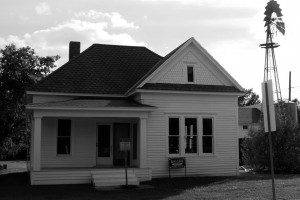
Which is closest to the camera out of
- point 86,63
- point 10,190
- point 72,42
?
point 10,190

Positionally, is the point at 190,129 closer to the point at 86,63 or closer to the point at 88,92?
the point at 88,92

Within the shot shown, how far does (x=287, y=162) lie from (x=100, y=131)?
1036 cm

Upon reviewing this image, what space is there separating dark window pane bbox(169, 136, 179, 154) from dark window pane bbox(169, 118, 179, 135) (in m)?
0.24

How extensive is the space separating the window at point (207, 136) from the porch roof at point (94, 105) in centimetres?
340

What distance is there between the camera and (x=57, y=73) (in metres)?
21.9

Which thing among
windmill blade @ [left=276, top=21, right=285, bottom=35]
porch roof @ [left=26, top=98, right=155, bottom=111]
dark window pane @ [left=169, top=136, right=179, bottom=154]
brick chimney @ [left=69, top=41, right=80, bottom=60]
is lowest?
dark window pane @ [left=169, top=136, right=179, bottom=154]

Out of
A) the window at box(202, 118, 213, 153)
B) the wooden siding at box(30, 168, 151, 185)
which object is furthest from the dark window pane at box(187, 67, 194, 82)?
the wooden siding at box(30, 168, 151, 185)

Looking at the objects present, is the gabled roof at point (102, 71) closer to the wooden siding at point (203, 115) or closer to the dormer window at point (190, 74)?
the wooden siding at point (203, 115)

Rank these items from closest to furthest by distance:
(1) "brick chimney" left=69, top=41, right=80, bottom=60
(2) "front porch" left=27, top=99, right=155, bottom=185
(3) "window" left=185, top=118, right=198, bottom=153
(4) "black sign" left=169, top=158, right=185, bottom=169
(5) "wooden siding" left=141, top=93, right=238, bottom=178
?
(2) "front porch" left=27, top=99, right=155, bottom=185 < (4) "black sign" left=169, top=158, right=185, bottom=169 < (5) "wooden siding" left=141, top=93, right=238, bottom=178 < (3) "window" left=185, top=118, right=198, bottom=153 < (1) "brick chimney" left=69, top=41, right=80, bottom=60

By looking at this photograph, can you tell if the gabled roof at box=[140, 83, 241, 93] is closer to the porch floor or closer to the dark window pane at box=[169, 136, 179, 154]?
the dark window pane at box=[169, 136, 179, 154]

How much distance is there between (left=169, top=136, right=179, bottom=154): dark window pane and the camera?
20.8 metres

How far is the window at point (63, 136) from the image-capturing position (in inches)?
829

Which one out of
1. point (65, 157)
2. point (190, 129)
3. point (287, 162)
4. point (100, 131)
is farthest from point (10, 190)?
point (287, 162)

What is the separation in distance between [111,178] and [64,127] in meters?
4.52
